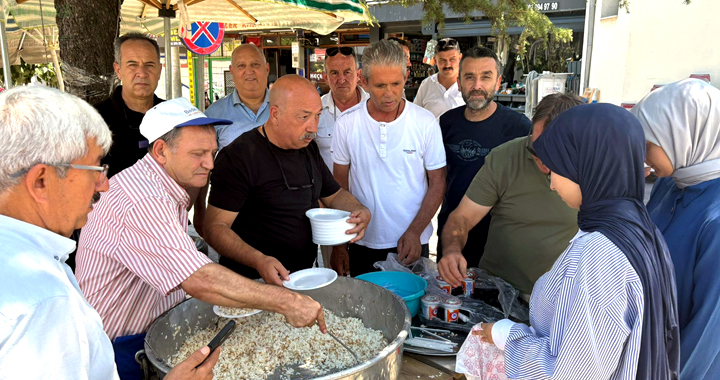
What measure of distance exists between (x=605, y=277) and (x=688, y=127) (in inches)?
25.7

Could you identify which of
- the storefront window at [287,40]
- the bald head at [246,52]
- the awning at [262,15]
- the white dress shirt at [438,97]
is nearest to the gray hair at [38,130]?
the bald head at [246,52]

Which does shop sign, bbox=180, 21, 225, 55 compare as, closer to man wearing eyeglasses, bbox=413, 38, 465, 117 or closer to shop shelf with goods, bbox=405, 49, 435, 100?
man wearing eyeglasses, bbox=413, 38, 465, 117

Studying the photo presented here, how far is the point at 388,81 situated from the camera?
2.90 m

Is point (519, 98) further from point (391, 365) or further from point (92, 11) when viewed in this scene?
point (391, 365)

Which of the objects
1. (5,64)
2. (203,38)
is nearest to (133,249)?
(5,64)

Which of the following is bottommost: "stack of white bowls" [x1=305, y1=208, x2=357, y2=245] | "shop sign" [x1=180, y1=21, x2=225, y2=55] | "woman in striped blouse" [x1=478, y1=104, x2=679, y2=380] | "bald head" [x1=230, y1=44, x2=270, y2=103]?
"stack of white bowls" [x1=305, y1=208, x2=357, y2=245]

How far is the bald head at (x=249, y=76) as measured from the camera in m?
3.65

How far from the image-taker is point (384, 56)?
289cm

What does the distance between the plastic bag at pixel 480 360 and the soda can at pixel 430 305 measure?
0.35m

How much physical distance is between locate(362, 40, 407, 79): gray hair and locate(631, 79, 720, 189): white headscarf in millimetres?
1580

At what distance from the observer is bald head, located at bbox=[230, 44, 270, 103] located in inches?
144

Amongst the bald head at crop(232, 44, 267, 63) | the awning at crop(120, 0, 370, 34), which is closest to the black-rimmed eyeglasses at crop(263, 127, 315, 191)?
the bald head at crop(232, 44, 267, 63)

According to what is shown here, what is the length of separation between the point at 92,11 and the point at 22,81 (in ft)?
29.4

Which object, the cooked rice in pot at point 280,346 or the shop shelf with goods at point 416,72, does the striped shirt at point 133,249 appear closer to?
the cooked rice in pot at point 280,346
